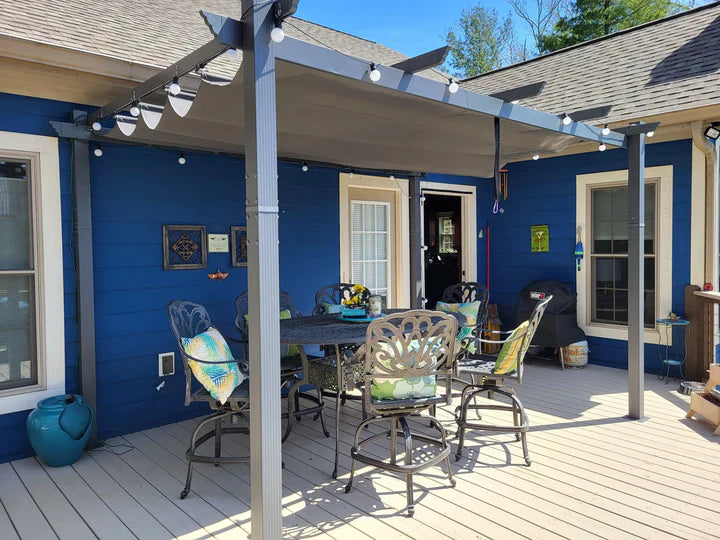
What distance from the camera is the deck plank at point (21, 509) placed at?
260cm

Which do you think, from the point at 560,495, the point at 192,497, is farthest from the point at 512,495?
the point at 192,497

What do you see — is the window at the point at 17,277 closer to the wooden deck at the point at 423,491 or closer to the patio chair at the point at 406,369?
the wooden deck at the point at 423,491

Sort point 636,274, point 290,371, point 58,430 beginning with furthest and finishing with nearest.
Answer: point 636,274
point 290,371
point 58,430

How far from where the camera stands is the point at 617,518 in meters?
2.61

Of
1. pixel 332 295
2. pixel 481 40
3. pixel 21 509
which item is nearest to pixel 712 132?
pixel 332 295

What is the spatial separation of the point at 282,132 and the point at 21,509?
2.74m

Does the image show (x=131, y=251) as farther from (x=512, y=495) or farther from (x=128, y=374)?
(x=512, y=495)

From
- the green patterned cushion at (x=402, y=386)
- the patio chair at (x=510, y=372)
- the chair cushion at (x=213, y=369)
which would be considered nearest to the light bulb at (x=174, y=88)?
the chair cushion at (x=213, y=369)

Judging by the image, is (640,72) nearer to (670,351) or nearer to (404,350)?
(670,351)

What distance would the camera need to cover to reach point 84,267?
3678mm

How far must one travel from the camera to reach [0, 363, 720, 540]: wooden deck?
257 cm

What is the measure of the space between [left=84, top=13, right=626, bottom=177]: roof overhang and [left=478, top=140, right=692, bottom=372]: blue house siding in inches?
60.4

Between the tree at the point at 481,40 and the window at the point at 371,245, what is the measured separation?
15.0 m

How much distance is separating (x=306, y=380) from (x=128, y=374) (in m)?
1.58
